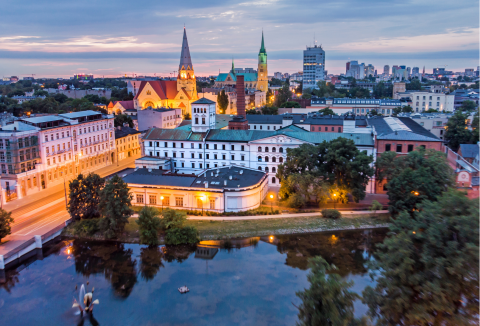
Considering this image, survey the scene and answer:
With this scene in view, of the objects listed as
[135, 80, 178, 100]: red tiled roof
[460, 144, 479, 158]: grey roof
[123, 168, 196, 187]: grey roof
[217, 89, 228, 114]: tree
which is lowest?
[123, 168, 196, 187]: grey roof

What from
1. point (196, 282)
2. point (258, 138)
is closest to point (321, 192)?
point (258, 138)

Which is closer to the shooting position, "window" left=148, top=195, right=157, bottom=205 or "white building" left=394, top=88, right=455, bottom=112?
"window" left=148, top=195, right=157, bottom=205

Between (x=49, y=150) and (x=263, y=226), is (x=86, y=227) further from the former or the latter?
(x=49, y=150)

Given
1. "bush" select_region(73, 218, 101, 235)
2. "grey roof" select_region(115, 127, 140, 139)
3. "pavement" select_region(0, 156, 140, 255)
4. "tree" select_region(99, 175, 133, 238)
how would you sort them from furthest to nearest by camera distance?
"grey roof" select_region(115, 127, 140, 139), "bush" select_region(73, 218, 101, 235), "tree" select_region(99, 175, 133, 238), "pavement" select_region(0, 156, 140, 255)

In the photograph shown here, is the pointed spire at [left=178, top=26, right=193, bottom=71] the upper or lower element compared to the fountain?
upper

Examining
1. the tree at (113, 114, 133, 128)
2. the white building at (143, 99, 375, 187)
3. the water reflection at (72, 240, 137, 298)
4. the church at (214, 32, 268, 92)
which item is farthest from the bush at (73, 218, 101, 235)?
the church at (214, 32, 268, 92)

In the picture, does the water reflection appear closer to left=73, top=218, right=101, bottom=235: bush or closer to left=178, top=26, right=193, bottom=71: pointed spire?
left=73, top=218, right=101, bottom=235: bush

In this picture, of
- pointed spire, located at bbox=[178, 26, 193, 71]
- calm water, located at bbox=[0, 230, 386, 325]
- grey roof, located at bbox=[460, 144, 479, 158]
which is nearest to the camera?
calm water, located at bbox=[0, 230, 386, 325]
